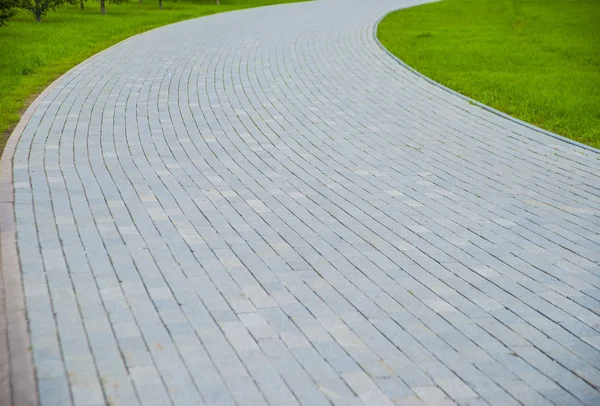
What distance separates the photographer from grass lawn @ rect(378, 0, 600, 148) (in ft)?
38.2

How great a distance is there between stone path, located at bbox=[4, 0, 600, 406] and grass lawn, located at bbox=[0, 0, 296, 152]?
602mm

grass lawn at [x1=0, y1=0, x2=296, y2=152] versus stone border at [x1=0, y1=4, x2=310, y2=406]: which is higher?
grass lawn at [x1=0, y1=0, x2=296, y2=152]

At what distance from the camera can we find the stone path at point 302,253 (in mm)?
4082

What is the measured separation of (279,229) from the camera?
6234 mm

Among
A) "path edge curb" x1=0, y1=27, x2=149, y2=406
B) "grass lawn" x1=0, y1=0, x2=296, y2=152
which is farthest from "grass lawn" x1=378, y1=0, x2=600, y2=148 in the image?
"path edge curb" x1=0, y1=27, x2=149, y2=406

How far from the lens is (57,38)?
57.0 feet

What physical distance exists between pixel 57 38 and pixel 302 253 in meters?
13.7

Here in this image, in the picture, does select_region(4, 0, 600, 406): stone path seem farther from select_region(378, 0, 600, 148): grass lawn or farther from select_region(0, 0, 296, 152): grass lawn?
select_region(378, 0, 600, 148): grass lawn

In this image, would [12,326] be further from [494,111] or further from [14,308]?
[494,111]

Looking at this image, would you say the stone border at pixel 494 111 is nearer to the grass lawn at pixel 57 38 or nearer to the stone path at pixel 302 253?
the stone path at pixel 302 253

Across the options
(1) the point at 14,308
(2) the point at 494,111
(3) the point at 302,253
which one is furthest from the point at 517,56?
(1) the point at 14,308

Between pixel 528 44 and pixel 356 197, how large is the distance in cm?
1402

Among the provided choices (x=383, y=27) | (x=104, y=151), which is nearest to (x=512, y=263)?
(x=104, y=151)

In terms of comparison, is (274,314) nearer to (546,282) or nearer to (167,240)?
(167,240)
